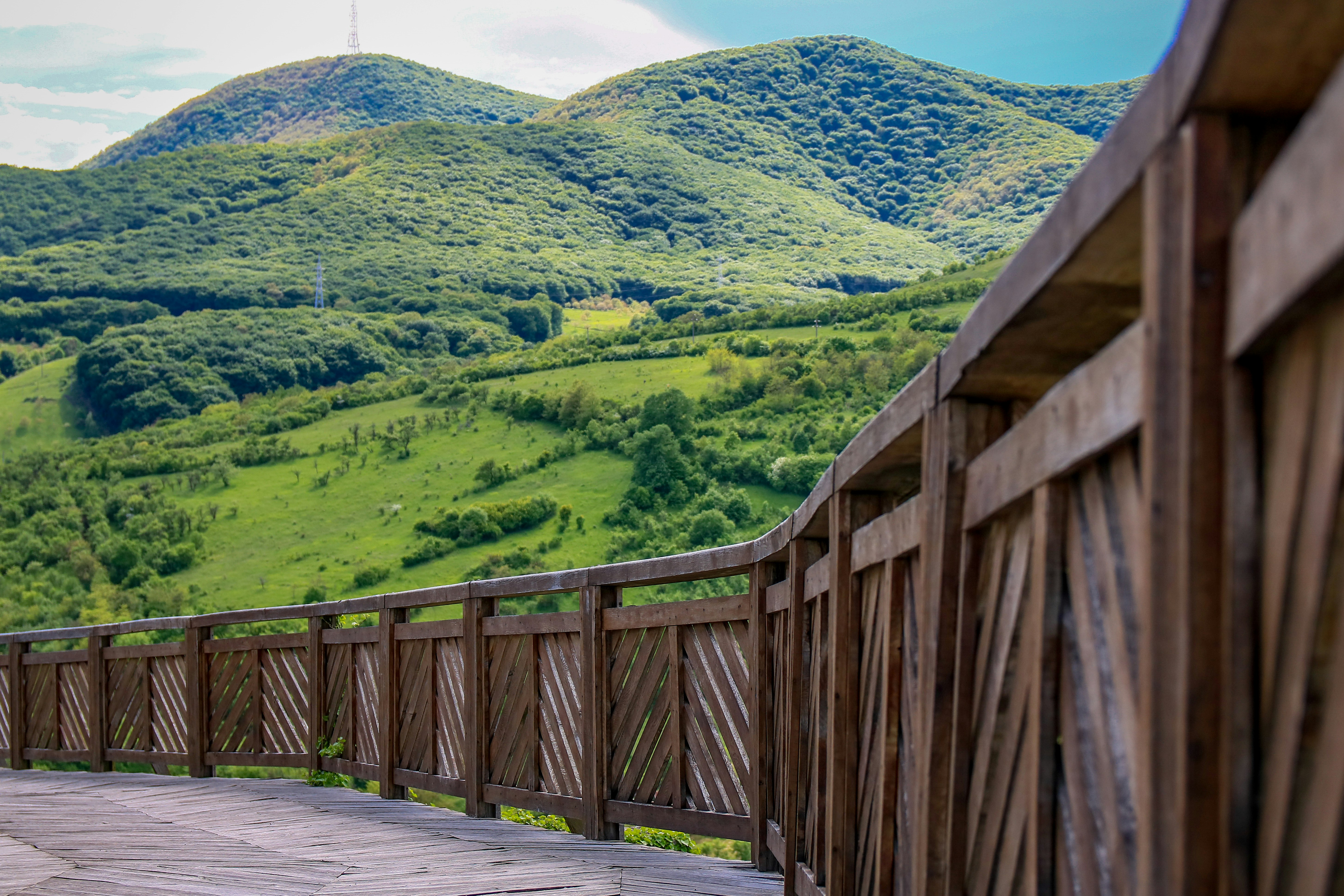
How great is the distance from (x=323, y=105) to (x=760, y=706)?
163039mm

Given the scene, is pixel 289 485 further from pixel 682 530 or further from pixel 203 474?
pixel 682 530

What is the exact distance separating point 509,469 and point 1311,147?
5791 centimetres

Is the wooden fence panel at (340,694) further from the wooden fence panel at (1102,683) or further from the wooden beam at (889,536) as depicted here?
the wooden fence panel at (1102,683)

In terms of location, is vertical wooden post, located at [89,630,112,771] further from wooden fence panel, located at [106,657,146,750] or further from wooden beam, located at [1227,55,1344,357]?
wooden beam, located at [1227,55,1344,357]

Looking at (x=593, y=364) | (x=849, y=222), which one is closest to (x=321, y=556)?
(x=593, y=364)

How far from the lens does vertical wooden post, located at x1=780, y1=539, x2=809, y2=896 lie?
334 cm

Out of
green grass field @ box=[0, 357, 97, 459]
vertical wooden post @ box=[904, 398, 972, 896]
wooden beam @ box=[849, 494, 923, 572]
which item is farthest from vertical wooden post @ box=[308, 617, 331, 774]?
green grass field @ box=[0, 357, 97, 459]

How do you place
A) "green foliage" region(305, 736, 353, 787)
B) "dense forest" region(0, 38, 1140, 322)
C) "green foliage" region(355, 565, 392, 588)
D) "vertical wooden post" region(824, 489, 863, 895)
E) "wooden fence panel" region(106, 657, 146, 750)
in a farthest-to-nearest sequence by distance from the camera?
"dense forest" region(0, 38, 1140, 322)
"green foliage" region(355, 565, 392, 588)
"wooden fence panel" region(106, 657, 146, 750)
"green foliage" region(305, 736, 353, 787)
"vertical wooden post" region(824, 489, 863, 895)

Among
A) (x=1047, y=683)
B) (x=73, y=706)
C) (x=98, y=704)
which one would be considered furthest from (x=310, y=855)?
(x=73, y=706)

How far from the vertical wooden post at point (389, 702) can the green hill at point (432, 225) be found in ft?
268

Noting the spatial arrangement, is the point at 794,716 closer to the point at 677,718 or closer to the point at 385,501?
the point at 677,718

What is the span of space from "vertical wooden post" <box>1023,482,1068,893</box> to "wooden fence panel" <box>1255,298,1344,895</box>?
0.45 m

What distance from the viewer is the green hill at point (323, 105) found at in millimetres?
149250

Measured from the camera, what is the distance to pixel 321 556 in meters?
52.1
